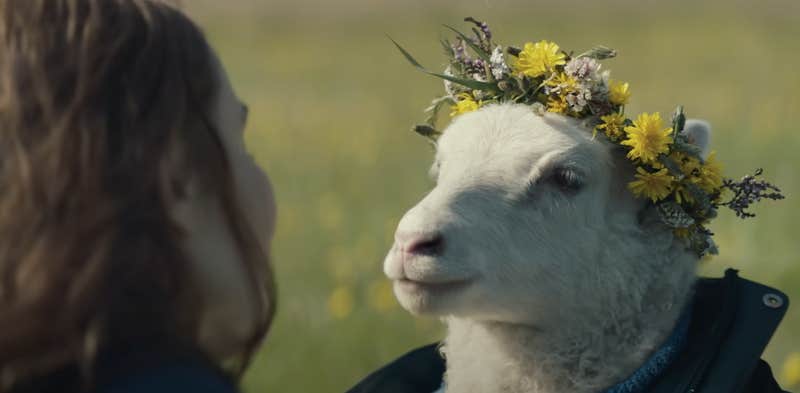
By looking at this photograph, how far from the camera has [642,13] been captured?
22.8 meters

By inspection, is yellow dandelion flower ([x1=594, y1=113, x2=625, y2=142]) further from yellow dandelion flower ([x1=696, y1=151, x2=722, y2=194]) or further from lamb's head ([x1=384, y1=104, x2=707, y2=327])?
yellow dandelion flower ([x1=696, y1=151, x2=722, y2=194])

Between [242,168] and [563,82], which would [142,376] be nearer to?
[242,168]

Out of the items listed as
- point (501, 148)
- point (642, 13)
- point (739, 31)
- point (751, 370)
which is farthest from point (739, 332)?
point (642, 13)

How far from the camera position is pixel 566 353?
3.85 metres

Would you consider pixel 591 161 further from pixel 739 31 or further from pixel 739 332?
pixel 739 31

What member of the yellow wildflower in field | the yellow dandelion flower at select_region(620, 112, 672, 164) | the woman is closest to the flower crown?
the yellow dandelion flower at select_region(620, 112, 672, 164)

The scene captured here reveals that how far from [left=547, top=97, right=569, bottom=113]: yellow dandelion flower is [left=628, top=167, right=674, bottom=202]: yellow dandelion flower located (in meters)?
0.29

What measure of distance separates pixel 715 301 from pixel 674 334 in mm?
170

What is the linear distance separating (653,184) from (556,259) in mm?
358

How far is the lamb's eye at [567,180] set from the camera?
3914mm

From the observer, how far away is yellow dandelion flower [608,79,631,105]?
152 inches

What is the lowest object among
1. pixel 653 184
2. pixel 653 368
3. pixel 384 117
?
pixel 384 117

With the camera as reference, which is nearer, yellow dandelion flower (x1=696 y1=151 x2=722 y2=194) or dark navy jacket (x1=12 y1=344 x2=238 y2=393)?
dark navy jacket (x1=12 y1=344 x2=238 y2=393)

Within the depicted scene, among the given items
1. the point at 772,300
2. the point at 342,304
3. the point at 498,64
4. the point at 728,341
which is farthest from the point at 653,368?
the point at 342,304
